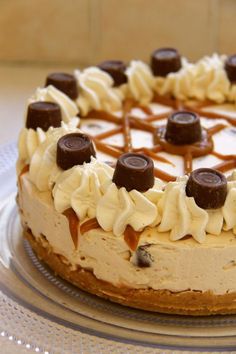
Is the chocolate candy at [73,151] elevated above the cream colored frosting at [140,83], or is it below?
above

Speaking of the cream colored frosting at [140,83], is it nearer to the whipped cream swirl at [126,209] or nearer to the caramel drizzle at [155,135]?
the caramel drizzle at [155,135]

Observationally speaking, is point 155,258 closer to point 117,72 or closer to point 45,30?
point 117,72

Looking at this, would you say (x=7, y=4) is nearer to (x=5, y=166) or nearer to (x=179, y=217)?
(x=5, y=166)

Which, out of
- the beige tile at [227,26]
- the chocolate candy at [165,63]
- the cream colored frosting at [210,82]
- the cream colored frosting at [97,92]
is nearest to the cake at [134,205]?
the cream colored frosting at [97,92]

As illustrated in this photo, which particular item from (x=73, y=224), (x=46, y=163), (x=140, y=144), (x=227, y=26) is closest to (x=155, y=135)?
(x=140, y=144)

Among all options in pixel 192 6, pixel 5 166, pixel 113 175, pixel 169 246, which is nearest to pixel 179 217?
pixel 169 246
